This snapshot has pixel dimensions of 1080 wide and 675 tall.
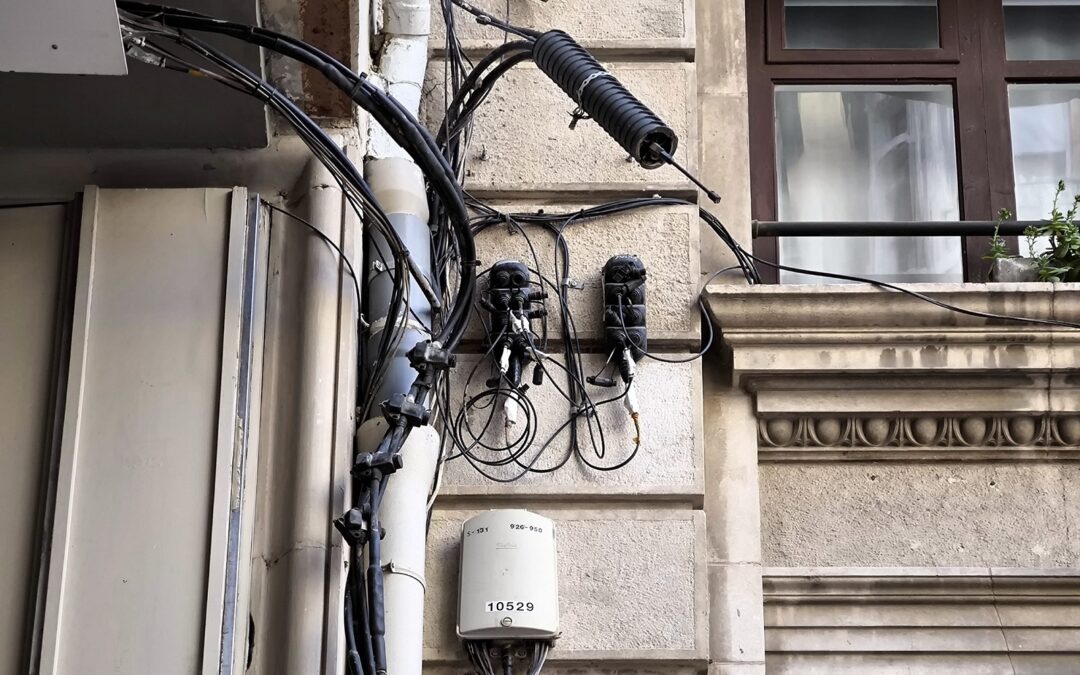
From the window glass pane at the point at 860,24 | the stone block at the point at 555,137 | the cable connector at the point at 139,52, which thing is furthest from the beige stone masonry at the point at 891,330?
the cable connector at the point at 139,52

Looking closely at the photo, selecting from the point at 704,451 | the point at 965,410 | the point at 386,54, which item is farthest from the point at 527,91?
the point at 965,410

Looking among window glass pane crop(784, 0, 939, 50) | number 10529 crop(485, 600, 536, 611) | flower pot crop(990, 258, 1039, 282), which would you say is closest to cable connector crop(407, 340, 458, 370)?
number 10529 crop(485, 600, 536, 611)

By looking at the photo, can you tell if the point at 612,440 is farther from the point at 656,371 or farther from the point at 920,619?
the point at 920,619

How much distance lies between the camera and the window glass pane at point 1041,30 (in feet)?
23.6

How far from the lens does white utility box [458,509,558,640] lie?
521 centimetres

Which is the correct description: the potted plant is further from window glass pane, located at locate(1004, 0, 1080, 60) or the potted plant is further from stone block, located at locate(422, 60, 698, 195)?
stone block, located at locate(422, 60, 698, 195)

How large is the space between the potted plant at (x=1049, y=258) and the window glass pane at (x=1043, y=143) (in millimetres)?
433

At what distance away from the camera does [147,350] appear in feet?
15.3

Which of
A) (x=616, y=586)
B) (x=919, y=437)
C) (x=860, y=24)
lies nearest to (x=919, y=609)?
(x=919, y=437)

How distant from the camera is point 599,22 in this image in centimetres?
654

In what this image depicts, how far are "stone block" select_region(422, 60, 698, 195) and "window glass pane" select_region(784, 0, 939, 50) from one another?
967 mm

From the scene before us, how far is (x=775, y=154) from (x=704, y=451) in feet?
5.51

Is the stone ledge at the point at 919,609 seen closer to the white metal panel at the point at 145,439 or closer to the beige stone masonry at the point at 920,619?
the beige stone masonry at the point at 920,619

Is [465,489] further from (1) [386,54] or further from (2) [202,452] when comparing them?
(1) [386,54]
